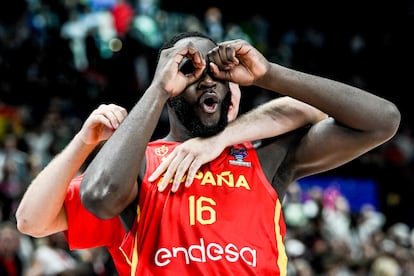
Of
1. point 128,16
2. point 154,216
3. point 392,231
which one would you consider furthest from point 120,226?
point 128,16

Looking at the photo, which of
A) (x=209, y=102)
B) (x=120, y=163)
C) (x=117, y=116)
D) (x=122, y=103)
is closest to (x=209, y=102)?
(x=209, y=102)

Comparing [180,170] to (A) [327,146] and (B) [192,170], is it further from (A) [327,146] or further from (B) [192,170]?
(A) [327,146]

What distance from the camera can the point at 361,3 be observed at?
20.5m

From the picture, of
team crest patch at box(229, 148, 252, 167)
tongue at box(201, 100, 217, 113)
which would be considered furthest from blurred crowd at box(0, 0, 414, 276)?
tongue at box(201, 100, 217, 113)

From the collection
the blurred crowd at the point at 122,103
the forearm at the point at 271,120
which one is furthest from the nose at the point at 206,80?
the blurred crowd at the point at 122,103

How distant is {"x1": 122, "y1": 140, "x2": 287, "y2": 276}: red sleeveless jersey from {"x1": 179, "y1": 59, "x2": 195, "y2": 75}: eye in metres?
0.43

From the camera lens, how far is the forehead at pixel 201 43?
3.29 meters

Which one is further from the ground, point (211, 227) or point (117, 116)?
point (117, 116)

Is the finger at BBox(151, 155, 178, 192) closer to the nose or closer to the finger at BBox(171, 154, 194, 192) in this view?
the finger at BBox(171, 154, 194, 192)

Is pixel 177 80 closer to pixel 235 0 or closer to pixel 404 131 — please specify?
pixel 404 131

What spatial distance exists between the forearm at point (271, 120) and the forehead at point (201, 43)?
339mm

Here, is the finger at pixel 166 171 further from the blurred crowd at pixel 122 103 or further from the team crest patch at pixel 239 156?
the blurred crowd at pixel 122 103

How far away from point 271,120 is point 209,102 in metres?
0.35

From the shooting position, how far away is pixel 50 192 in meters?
3.21
